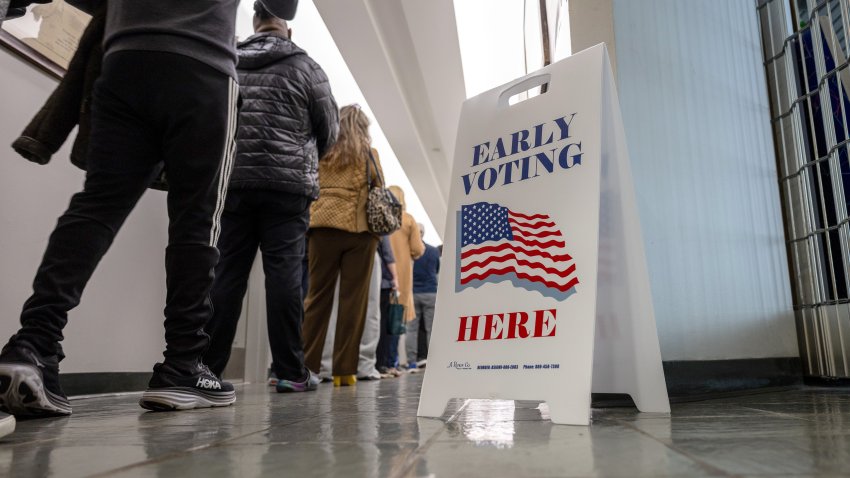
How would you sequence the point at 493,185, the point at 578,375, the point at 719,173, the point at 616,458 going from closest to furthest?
the point at 616,458
the point at 578,375
the point at 493,185
the point at 719,173

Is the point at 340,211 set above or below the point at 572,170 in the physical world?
above

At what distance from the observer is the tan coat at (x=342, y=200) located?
2686 mm

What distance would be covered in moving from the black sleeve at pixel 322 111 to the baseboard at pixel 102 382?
1.22 m

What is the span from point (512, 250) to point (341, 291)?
5.65 ft

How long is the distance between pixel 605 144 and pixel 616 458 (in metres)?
0.71

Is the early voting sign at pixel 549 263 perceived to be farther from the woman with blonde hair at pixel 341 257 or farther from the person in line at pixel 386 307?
the person in line at pixel 386 307

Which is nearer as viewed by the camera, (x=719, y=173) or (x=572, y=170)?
(x=572, y=170)

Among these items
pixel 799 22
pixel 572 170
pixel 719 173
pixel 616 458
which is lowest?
pixel 616 458

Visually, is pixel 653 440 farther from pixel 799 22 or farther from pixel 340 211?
pixel 340 211

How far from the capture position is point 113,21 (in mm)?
1419

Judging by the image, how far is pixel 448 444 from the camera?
31.5 inches

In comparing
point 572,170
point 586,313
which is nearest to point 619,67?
point 572,170

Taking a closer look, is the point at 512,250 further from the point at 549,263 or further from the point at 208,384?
the point at 208,384

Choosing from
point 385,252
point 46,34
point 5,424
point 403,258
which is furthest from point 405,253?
point 5,424
